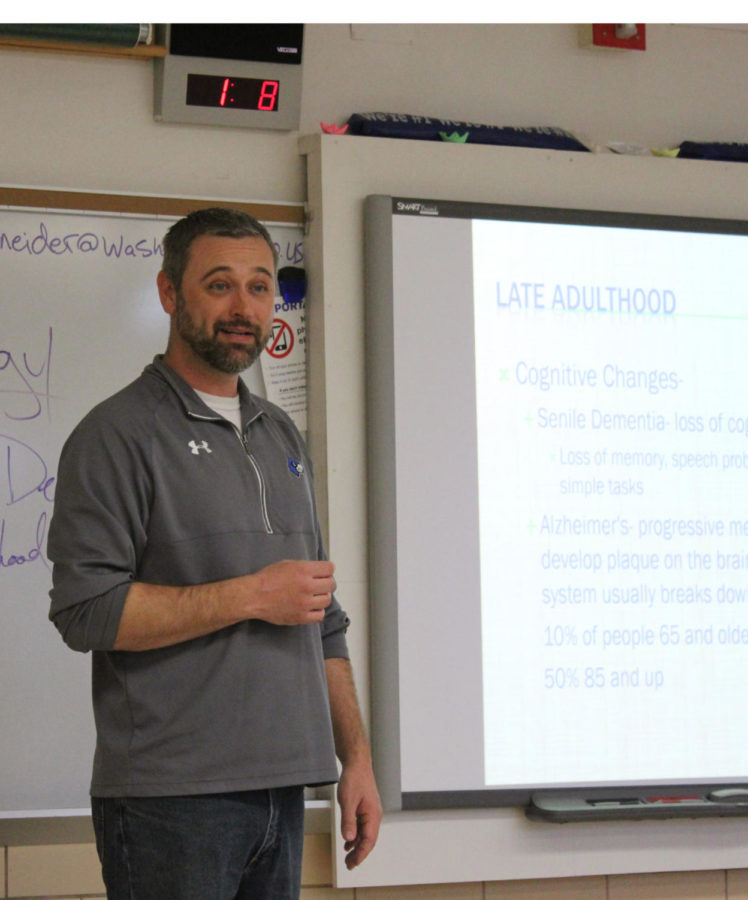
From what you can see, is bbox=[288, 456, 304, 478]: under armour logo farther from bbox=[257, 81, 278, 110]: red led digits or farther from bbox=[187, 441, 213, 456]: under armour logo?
bbox=[257, 81, 278, 110]: red led digits

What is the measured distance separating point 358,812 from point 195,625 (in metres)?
0.41

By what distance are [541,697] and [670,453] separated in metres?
0.69

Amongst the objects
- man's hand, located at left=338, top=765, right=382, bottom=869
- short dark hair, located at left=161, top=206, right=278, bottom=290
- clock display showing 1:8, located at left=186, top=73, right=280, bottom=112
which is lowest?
man's hand, located at left=338, top=765, right=382, bottom=869

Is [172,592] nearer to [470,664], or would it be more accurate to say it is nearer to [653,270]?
[470,664]

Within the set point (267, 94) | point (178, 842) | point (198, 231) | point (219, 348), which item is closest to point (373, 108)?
point (267, 94)

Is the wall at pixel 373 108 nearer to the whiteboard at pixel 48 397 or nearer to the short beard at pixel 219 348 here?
the whiteboard at pixel 48 397

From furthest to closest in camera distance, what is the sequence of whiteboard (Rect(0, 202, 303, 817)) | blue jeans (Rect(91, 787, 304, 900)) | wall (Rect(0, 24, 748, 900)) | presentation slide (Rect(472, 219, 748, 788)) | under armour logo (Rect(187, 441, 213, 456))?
presentation slide (Rect(472, 219, 748, 788))
wall (Rect(0, 24, 748, 900))
whiteboard (Rect(0, 202, 303, 817))
under armour logo (Rect(187, 441, 213, 456))
blue jeans (Rect(91, 787, 304, 900))

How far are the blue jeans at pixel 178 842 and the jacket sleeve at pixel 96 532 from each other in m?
0.18

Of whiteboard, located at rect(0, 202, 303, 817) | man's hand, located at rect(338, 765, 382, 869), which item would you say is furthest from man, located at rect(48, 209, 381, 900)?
whiteboard, located at rect(0, 202, 303, 817)

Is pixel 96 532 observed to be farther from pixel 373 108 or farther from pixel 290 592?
pixel 373 108

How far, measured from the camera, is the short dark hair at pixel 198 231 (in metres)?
1.37

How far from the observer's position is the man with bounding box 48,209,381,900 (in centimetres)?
113

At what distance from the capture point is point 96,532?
116cm

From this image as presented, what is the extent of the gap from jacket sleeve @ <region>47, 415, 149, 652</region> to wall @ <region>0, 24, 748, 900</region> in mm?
1321
